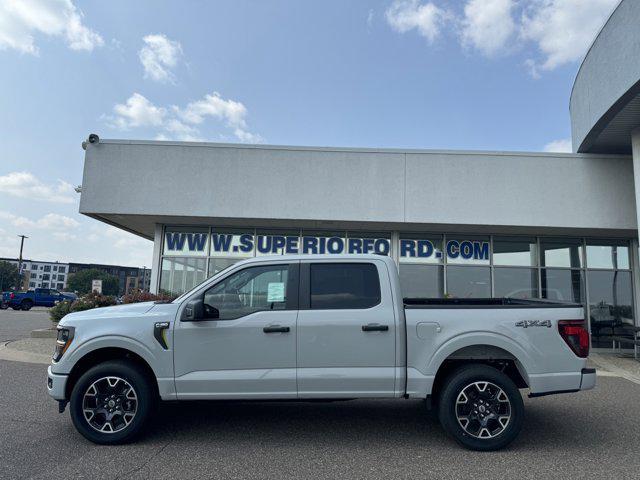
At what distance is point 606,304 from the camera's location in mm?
14219

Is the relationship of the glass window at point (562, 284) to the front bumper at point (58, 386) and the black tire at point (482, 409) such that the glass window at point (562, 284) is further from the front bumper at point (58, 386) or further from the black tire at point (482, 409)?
the front bumper at point (58, 386)

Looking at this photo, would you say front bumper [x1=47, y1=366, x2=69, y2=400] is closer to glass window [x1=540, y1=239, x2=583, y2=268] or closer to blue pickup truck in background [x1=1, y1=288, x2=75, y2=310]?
glass window [x1=540, y1=239, x2=583, y2=268]

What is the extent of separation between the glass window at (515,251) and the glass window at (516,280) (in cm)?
21

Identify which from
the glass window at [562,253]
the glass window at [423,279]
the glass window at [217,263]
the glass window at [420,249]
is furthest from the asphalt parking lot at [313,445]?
the glass window at [562,253]

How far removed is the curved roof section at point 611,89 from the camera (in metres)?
9.47

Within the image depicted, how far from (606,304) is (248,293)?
1324cm

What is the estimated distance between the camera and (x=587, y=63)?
38.0 ft

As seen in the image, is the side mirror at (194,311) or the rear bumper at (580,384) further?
the rear bumper at (580,384)

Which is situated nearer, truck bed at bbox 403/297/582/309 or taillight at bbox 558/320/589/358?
taillight at bbox 558/320/589/358

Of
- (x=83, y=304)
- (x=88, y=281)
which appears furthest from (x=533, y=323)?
(x=88, y=281)

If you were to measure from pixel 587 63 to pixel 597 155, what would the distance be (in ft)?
8.39

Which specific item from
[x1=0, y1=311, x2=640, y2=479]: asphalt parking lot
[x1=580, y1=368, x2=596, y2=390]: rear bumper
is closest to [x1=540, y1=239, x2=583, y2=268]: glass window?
[x1=0, y1=311, x2=640, y2=479]: asphalt parking lot

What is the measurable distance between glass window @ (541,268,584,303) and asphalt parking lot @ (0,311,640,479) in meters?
7.97

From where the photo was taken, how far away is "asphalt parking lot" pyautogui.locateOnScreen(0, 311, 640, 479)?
4.12 meters
